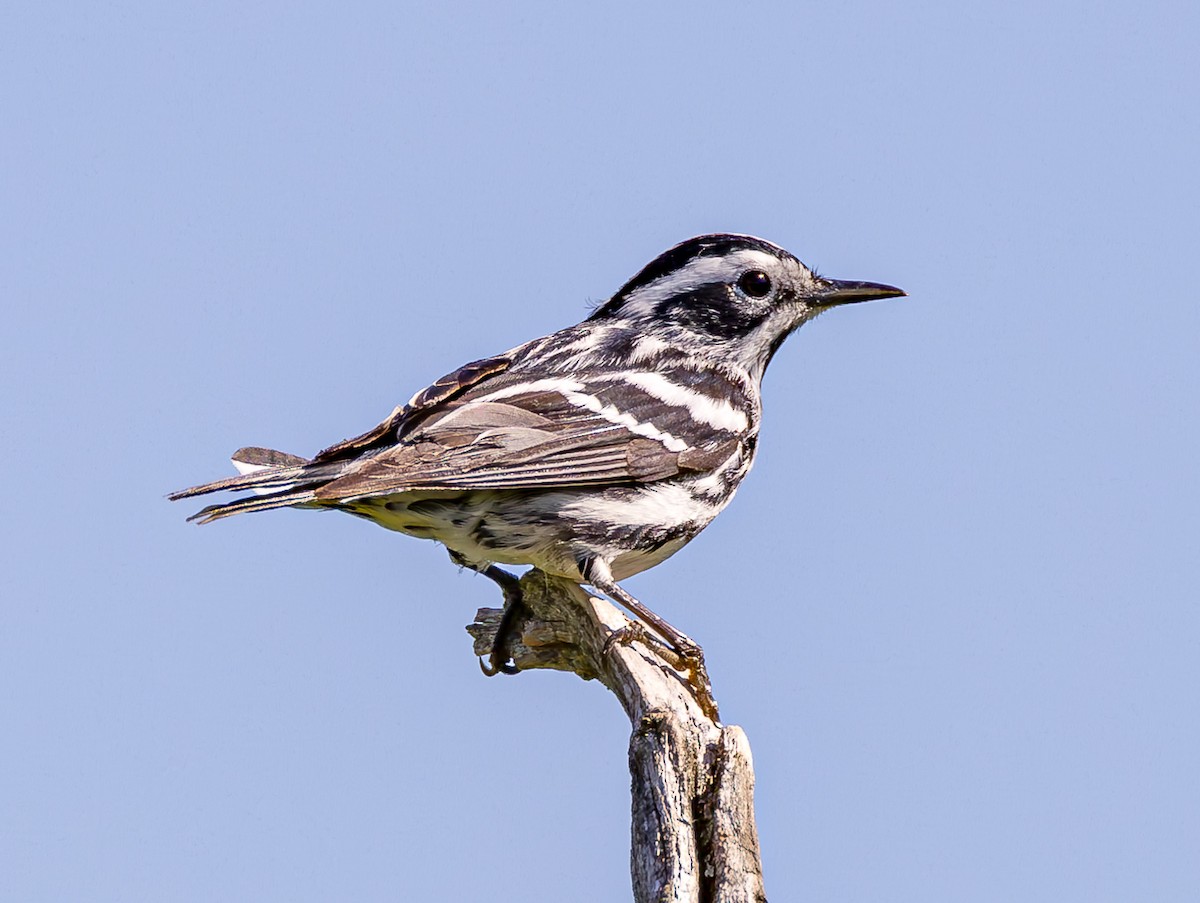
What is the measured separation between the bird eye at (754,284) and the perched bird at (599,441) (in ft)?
0.04

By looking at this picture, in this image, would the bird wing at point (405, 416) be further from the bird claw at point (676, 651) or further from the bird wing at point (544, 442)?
the bird claw at point (676, 651)

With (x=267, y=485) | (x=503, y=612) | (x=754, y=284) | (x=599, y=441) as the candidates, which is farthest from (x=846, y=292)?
(x=267, y=485)

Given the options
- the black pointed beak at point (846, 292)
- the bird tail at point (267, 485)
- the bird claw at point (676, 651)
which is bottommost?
the bird claw at point (676, 651)

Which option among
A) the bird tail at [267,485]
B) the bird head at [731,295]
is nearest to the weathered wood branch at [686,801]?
the bird tail at [267,485]

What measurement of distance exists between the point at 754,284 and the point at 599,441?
5.45 feet

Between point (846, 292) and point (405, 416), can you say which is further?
point (846, 292)

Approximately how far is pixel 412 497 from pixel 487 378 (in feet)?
3.75

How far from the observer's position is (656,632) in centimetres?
855

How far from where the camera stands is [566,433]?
868 cm

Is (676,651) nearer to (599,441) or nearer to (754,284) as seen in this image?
(599,441)

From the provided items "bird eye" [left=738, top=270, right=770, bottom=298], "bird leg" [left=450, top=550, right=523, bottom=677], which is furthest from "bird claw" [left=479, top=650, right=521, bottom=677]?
"bird eye" [left=738, top=270, right=770, bottom=298]

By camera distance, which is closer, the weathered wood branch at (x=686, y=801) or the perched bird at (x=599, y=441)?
the weathered wood branch at (x=686, y=801)

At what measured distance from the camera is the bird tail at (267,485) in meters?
7.68

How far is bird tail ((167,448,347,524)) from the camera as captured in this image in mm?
7676
